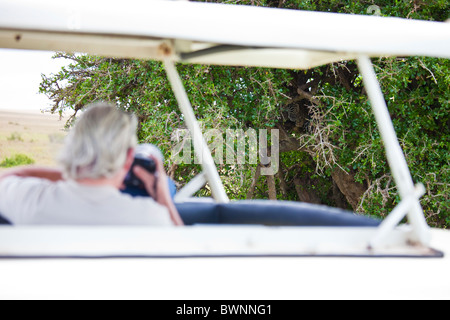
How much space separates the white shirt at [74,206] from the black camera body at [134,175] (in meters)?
0.29

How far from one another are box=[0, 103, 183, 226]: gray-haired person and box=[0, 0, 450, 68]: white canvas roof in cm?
30

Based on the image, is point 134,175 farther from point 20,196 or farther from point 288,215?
point 288,215

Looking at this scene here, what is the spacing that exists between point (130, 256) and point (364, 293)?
0.65m

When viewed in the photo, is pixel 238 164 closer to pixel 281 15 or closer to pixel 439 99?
pixel 439 99

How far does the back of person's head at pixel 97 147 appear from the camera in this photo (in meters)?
1.64

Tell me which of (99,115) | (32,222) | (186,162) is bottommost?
(32,222)

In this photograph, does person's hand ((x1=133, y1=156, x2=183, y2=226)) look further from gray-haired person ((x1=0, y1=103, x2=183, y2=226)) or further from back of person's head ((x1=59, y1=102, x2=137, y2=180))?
back of person's head ((x1=59, y1=102, x2=137, y2=180))

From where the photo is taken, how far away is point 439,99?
18.6ft

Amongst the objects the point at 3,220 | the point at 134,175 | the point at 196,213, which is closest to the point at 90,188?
the point at 3,220

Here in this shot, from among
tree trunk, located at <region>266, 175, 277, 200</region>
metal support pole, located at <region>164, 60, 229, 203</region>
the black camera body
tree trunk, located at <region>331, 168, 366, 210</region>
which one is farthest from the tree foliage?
the black camera body

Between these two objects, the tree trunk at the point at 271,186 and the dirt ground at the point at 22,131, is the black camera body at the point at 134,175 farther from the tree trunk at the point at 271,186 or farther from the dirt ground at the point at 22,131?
the tree trunk at the point at 271,186

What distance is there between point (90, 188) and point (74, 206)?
8 cm

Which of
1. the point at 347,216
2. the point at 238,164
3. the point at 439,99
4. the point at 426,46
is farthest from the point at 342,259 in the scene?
the point at 238,164

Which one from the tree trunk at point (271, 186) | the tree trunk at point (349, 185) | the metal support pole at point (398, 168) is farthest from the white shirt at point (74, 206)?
the tree trunk at point (271, 186)
